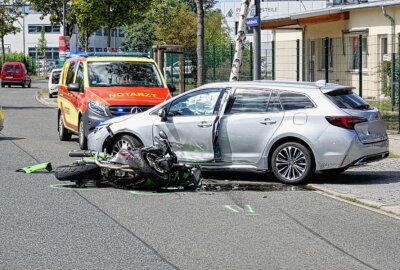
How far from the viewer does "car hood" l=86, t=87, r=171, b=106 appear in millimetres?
16672

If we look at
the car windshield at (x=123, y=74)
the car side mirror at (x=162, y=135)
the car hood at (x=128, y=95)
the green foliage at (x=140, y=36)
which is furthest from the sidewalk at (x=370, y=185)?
the green foliage at (x=140, y=36)

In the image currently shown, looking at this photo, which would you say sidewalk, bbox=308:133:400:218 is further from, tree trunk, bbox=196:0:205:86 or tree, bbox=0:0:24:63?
tree, bbox=0:0:24:63

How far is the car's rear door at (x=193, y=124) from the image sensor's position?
13.1 m

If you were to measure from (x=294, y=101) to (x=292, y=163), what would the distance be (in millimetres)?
965

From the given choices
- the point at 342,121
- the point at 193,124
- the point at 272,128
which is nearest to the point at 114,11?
the point at 193,124

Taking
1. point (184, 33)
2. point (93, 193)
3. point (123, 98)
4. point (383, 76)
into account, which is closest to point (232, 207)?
point (93, 193)

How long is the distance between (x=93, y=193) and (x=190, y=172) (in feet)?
4.67

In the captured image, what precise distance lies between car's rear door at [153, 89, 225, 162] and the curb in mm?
1743

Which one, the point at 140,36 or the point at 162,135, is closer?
the point at 162,135

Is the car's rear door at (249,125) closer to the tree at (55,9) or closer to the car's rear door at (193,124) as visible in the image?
the car's rear door at (193,124)

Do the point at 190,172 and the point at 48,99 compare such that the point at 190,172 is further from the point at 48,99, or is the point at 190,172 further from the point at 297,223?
the point at 48,99

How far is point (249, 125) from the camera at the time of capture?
12945 millimetres

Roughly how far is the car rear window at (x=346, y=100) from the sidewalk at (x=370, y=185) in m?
1.18

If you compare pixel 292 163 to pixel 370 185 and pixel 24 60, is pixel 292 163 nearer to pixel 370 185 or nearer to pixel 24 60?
pixel 370 185
